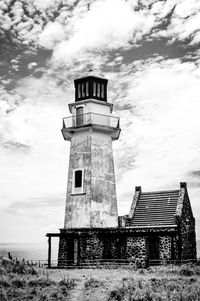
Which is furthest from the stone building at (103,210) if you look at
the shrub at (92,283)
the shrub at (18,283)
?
the shrub at (18,283)

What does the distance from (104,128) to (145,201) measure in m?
6.11

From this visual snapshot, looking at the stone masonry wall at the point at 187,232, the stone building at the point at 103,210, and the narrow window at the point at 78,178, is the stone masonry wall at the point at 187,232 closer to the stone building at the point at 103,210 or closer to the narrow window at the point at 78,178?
the stone building at the point at 103,210

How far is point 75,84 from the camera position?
3381 centimetres

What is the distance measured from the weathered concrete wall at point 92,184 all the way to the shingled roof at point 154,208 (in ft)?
5.73

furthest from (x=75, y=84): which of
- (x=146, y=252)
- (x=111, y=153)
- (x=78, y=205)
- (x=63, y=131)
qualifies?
(x=146, y=252)

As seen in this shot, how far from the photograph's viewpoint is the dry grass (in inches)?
732

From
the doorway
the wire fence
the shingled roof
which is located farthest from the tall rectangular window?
the doorway

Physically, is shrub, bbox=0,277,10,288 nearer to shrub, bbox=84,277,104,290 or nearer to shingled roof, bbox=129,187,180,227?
shrub, bbox=84,277,104,290

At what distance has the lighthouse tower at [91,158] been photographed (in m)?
30.9

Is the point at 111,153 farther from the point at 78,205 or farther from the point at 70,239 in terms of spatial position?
the point at 70,239

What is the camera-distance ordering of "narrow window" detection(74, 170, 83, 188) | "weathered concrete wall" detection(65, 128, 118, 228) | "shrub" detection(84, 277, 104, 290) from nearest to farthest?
"shrub" detection(84, 277, 104, 290), "weathered concrete wall" detection(65, 128, 118, 228), "narrow window" detection(74, 170, 83, 188)

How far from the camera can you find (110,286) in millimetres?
20391

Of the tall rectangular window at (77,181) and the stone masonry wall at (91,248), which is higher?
the tall rectangular window at (77,181)

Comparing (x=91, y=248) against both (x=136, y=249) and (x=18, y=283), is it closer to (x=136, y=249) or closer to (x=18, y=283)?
(x=136, y=249)
